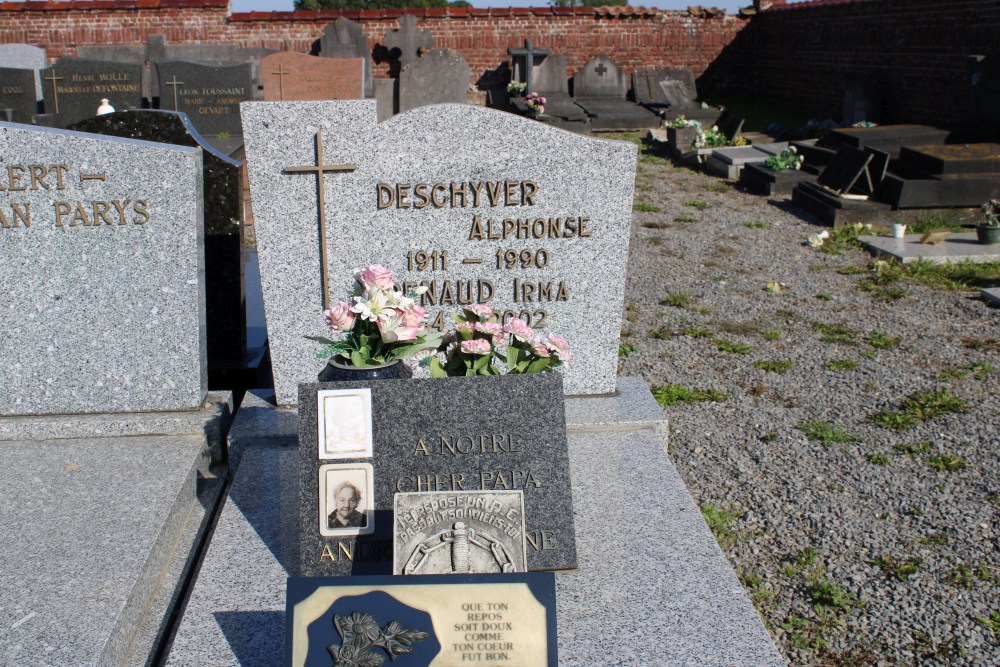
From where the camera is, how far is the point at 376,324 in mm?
2910

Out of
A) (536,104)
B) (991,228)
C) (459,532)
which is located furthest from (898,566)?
(536,104)

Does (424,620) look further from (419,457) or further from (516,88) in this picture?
(516,88)

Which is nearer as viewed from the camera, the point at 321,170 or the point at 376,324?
the point at 376,324

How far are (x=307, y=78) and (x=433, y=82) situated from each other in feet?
15.5

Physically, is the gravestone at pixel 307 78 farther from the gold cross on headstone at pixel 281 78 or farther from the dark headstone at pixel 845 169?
the dark headstone at pixel 845 169

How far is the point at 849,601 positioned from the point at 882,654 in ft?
0.86

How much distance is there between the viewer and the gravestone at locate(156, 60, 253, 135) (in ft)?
40.0

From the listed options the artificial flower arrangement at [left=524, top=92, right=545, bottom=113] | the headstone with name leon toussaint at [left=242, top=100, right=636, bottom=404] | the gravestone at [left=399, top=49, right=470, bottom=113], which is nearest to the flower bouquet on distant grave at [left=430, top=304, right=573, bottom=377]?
the headstone with name leon toussaint at [left=242, top=100, right=636, bottom=404]

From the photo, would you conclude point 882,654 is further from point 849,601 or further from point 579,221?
point 579,221

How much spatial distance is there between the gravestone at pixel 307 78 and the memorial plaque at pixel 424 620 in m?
7.64

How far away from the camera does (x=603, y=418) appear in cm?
375

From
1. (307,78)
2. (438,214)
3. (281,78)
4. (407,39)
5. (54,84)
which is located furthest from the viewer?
(407,39)

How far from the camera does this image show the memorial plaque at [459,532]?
2.45 metres

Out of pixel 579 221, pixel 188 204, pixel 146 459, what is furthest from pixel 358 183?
pixel 146 459
